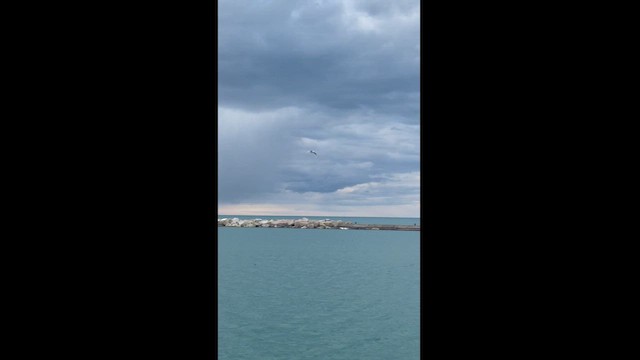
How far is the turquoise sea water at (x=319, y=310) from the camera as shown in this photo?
1556 cm

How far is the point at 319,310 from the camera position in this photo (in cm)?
2153

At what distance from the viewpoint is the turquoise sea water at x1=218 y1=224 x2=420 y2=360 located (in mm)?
15562
